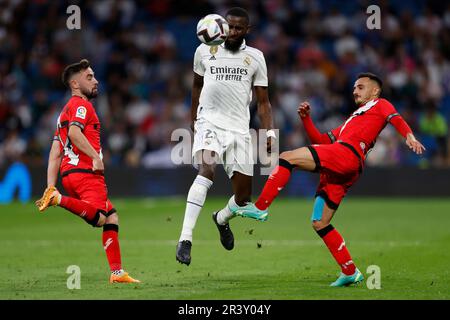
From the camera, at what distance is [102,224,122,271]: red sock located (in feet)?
30.5

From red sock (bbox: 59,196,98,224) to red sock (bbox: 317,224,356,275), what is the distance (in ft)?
7.39

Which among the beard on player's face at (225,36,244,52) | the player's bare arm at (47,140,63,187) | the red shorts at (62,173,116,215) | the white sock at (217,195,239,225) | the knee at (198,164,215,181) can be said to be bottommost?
the white sock at (217,195,239,225)

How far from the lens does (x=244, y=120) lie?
9.79m

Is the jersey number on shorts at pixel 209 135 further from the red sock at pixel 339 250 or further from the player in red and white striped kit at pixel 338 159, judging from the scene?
the red sock at pixel 339 250

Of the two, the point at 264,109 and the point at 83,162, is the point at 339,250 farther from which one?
the point at 83,162

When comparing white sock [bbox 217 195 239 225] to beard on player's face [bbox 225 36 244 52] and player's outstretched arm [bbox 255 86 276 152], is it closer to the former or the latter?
player's outstretched arm [bbox 255 86 276 152]

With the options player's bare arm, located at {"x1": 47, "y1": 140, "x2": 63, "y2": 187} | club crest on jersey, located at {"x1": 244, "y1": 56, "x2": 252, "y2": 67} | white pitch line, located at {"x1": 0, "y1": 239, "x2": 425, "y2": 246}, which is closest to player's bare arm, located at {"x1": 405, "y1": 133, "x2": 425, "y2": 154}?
club crest on jersey, located at {"x1": 244, "y1": 56, "x2": 252, "y2": 67}

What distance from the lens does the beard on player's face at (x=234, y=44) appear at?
9.68 meters

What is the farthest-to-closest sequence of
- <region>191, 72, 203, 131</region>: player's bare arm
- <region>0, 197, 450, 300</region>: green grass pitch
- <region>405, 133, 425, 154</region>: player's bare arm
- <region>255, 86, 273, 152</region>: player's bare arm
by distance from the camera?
<region>191, 72, 203, 131</region>: player's bare arm → <region>255, 86, 273, 152</region>: player's bare arm → <region>0, 197, 450, 300</region>: green grass pitch → <region>405, 133, 425, 154</region>: player's bare arm

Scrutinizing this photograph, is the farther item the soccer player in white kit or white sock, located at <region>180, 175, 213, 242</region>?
the soccer player in white kit

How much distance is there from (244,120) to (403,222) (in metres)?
7.40

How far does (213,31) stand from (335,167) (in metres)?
1.85

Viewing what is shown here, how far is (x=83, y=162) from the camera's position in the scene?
30.4 feet

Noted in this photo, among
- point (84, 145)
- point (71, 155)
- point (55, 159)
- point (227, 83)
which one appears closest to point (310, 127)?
point (227, 83)
